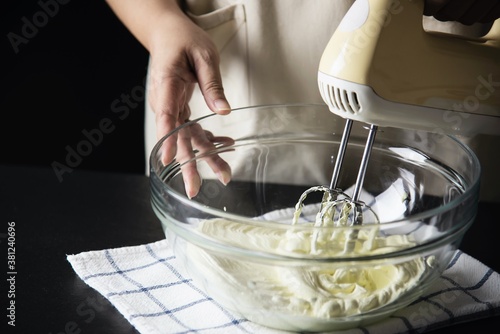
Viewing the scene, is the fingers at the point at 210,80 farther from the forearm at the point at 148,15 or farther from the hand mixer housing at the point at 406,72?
the hand mixer housing at the point at 406,72

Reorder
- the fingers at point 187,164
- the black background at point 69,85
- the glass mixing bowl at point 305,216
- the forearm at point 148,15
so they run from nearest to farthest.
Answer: the glass mixing bowl at point 305,216, the fingers at point 187,164, the forearm at point 148,15, the black background at point 69,85

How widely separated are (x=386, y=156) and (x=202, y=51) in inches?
12.4

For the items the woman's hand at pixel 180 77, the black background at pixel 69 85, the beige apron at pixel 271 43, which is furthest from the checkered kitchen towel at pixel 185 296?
the black background at pixel 69 85

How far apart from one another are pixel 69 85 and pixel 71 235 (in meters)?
1.35

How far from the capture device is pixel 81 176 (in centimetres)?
115

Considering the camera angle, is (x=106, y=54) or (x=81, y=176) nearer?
(x=81, y=176)

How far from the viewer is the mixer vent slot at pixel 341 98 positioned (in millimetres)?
781

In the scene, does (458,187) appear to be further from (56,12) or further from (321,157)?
(56,12)

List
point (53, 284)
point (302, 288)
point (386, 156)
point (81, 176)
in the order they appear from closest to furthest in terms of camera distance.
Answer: point (302, 288)
point (53, 284)
point (386, 156)
point (81, 176)

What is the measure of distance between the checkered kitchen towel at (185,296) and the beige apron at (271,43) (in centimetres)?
39

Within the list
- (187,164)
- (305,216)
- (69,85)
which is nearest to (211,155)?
(187,164)

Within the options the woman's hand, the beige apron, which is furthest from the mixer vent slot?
the beige apron

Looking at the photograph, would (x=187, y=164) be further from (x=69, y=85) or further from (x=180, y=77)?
(x=69, y=85)

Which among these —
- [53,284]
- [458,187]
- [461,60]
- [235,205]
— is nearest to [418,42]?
[461,60]
